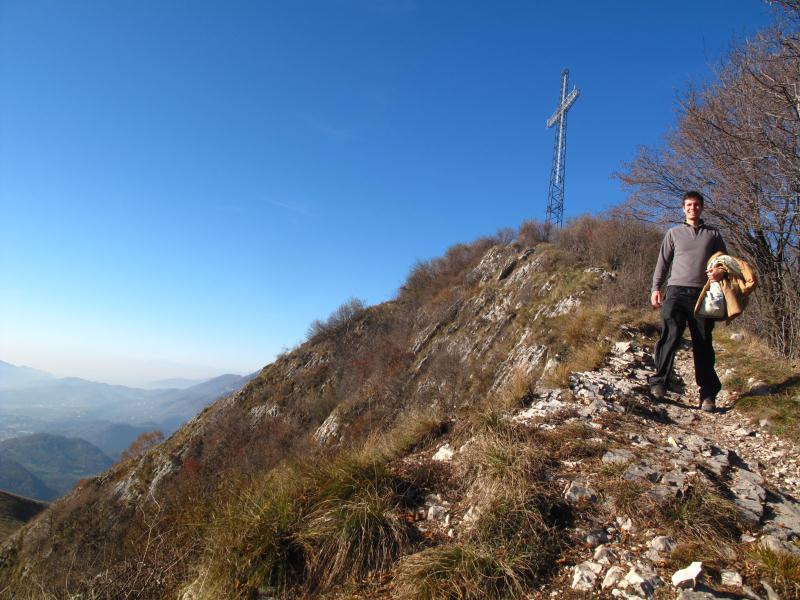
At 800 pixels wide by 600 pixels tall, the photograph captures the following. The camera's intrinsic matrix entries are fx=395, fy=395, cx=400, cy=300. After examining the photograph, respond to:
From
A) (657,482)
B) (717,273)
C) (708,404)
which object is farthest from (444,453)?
(717,273)

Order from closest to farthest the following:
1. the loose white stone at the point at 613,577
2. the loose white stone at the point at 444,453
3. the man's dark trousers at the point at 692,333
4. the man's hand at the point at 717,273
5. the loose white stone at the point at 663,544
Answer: the loose white stone at the point at 613,577 → the loose white stone at the point at 663,544 → the loose white stone at the point at 444,453 → the man's hand at the point at 717,273 → the man's dark trousers at the point at 692,333

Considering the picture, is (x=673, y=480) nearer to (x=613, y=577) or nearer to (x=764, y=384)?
(x=613, y=577)

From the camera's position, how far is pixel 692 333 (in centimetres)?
473

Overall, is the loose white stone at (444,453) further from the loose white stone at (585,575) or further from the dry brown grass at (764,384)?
the dry brown grass at (764,384)

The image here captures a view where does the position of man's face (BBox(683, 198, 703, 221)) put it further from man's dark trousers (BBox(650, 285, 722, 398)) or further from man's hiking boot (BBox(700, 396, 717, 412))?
man's hiking boot (BBox(700, 396, 717, 412))

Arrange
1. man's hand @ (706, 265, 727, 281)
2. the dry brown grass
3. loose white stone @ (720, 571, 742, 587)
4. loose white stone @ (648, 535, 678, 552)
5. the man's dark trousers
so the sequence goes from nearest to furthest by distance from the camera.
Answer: loose white stone @ (720, 571, 742, 587), loose white stone @ (648, 535, 678, 552), the dry brown grass, man's hand @ (706, 265, 727, 281), the man's dark trousers

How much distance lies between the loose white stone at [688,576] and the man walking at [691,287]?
3240 millimetres

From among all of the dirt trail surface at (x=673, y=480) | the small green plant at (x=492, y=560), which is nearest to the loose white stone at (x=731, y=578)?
the dirt trail surface at (x=673, y=480)

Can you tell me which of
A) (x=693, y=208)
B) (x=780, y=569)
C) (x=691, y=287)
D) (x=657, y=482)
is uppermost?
(x=693, y=208)

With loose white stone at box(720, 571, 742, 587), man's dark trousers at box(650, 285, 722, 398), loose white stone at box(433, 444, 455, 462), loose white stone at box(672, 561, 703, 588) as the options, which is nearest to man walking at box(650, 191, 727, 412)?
man's dark trousers at box(650, 285, 722, 398)

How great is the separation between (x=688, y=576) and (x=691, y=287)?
11.7 feet

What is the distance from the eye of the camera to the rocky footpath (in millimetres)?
2197

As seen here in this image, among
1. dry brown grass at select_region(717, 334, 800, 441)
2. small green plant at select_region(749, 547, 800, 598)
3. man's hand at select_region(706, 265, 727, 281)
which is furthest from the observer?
man's hand at select_region(706, 265, 727, 281)

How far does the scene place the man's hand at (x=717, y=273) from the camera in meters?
4.39
